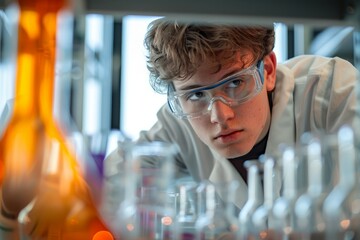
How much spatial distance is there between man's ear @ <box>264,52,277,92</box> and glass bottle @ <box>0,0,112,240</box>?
0.52 meters

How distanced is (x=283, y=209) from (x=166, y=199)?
0.59 feet

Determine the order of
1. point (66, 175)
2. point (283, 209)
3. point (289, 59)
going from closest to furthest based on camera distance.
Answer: point (66, 175)
point (283, 209)
point (289, 59)

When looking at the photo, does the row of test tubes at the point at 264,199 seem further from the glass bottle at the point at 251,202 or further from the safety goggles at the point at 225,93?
the safety goggles at the point at 225,93

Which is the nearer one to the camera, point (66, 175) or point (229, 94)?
point (66, 175)

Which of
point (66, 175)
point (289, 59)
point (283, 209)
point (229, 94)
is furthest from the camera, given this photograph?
point (289, 59)

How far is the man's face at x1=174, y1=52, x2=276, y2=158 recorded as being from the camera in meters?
0.88

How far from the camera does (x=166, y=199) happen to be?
96 centimetres

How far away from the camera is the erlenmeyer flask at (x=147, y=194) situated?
2.94 feet

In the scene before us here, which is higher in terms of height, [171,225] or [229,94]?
[229,94]

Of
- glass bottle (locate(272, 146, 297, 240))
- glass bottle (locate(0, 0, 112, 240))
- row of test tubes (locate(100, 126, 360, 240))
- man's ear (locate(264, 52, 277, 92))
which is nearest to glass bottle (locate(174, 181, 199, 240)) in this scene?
row of test tubes (locate(100, 126, 360, 240))

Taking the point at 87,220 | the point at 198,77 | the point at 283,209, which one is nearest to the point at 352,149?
the point at 283,209

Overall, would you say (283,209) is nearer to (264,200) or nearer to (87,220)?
(264,200)

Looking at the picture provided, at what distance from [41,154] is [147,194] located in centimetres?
59

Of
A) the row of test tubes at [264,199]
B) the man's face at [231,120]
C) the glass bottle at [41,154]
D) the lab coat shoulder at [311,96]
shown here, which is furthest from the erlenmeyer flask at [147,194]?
the glass bottle at [41,154]
